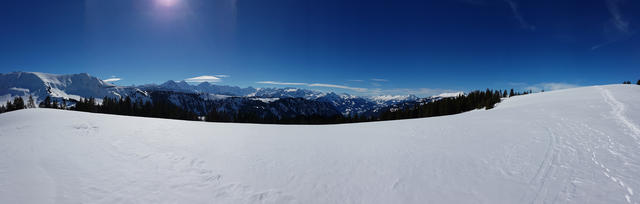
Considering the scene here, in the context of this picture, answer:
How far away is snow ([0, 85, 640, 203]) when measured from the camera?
4719mm

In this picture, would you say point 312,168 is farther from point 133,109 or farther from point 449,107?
point 133,109

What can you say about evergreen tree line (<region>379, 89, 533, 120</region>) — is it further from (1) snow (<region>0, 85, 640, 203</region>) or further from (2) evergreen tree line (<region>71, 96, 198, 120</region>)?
(2) evergreen tree line (<region>71, 96, 198, 120</region>)

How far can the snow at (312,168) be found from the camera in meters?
4.72

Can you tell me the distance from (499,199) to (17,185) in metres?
10.7

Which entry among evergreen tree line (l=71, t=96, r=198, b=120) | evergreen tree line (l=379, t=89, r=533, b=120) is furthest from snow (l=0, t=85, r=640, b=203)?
evergreen tree line (l=71, t=96, r=198, b=120)

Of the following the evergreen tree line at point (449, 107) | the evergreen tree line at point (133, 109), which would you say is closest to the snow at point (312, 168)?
the evergreen tree line at point (449, 107)

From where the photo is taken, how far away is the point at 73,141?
7996 millimetres

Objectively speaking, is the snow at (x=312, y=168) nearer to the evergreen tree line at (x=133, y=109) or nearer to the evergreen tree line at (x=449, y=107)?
the evergreen tree line at (x=449, y=107)

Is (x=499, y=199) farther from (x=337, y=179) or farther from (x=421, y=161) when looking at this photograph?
(x=337, y=179)

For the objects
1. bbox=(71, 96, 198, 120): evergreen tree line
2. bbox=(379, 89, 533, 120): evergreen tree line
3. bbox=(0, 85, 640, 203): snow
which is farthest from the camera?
bbox=(71, 96, 198, 120): evergreen tree line

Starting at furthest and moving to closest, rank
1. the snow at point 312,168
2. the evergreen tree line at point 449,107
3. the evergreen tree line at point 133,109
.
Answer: the evergreen tree line at point 133,109 < the evergreen tree line at point 449,107 < the snow at point 312,168

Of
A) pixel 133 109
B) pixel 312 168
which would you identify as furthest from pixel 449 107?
pixel 133 109

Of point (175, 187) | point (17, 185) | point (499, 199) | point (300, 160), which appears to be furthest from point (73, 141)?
point (499, 199)

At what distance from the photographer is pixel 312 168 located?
21.3ft
